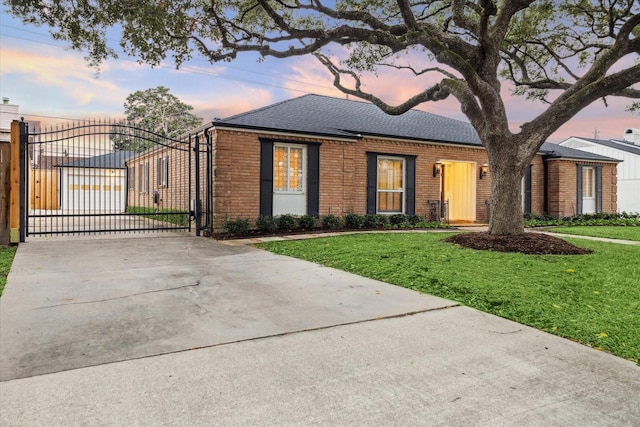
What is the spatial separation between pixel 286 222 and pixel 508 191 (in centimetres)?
564

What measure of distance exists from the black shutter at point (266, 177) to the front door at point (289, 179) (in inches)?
11.3

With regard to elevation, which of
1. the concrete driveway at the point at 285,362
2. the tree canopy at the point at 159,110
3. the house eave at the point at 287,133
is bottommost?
the concrete driveway at the point at 285,362

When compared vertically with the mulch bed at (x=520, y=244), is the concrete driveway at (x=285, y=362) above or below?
below

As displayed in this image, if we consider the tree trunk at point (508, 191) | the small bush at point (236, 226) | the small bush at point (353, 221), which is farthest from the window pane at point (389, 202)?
the tree trunk at point (508, 191)

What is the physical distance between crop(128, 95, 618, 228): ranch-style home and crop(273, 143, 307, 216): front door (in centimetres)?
3

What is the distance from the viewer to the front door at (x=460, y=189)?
1570 cm

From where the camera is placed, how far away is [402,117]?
55.1 feet

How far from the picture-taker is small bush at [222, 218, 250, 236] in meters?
10.6

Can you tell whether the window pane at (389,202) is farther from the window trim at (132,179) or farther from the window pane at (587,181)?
the window trim at (132,179)

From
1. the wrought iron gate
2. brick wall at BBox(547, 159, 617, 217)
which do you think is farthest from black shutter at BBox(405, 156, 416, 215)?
brick wall at BBox(547, 159, 617, 217)

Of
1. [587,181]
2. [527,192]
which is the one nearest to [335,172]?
[527,192]

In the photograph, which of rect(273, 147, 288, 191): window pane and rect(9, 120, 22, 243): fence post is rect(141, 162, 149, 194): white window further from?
rect(9, 120, 22, 243): fence post

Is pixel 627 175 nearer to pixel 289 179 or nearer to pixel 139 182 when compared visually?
pixel 289 179

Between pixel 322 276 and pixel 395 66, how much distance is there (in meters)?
9.82
